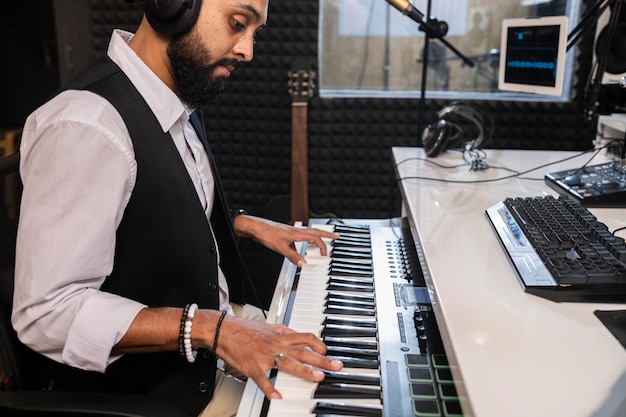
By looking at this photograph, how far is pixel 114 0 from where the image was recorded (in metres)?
2.73

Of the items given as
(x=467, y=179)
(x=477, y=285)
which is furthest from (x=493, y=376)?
(x=467, y=179)

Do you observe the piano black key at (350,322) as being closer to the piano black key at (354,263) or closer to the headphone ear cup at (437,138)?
the piano black key at (354,263)

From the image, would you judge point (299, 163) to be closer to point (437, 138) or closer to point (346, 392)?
point (437, 138)

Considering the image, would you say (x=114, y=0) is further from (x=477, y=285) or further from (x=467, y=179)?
(x=477, y=285)

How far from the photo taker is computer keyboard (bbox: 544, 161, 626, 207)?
4.31 ft

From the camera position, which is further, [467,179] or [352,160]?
[352,160]

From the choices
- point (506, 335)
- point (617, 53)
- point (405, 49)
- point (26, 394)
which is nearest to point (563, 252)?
point (506, 335)

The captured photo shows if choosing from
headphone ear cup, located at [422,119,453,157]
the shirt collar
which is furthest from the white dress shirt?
headphone ear cup, located at [422,119,453,157]

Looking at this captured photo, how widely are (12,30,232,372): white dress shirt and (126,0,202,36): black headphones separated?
201mm

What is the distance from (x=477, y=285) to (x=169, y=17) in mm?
712

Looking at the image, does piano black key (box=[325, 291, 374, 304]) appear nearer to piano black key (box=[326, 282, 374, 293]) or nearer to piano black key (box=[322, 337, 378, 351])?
piano black key (box=[326, 282, 374, 293])

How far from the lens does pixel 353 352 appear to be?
93 cm

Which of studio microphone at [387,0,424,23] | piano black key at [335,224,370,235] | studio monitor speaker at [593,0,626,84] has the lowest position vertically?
piano black key at [335,224,370,235]

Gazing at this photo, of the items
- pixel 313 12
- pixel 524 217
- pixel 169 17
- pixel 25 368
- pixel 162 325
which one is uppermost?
pixel 313 12
